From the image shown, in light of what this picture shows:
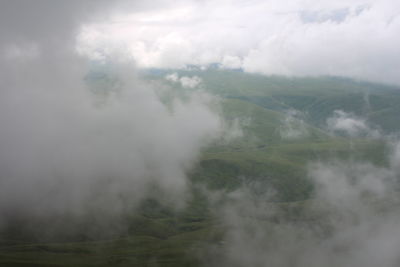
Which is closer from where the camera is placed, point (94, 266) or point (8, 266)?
point (8, 266)

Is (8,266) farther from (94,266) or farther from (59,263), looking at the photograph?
(94,266)

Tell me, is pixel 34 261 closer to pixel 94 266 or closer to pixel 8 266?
pixel 8 266

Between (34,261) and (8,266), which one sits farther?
(34,261)

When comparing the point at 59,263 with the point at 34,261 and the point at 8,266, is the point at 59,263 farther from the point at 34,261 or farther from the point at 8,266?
the point at 8,266

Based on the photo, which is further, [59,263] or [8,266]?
[59,263]

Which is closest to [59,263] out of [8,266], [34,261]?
[34,261]

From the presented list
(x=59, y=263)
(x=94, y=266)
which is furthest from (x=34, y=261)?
(x=94, y=266)
